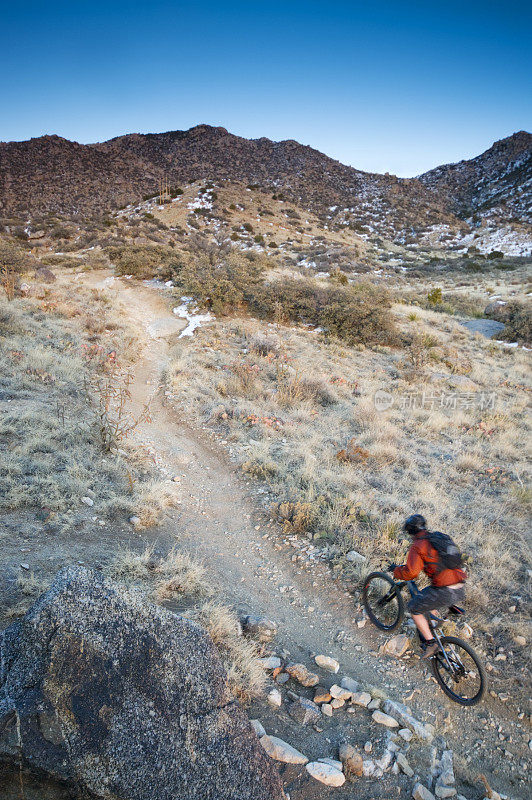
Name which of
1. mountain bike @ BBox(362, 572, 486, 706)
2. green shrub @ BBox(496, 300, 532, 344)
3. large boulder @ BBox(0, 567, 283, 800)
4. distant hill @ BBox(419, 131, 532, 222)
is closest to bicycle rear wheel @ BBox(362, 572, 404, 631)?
mountain bike @ BBox(362, 572, 486, 706)

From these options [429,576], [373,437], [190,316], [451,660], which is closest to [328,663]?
[451,660]

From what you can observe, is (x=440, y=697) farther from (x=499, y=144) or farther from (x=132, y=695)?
(x=499, y=144)

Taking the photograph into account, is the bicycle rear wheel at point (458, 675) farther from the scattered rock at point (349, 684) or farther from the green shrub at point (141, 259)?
the green shrub at point (141, 259)

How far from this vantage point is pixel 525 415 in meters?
10.1

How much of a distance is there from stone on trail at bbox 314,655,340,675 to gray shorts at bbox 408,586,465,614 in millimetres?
919

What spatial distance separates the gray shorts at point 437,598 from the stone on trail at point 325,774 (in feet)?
4.94

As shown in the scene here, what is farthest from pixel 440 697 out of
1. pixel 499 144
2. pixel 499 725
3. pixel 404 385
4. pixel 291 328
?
pixel 499 144

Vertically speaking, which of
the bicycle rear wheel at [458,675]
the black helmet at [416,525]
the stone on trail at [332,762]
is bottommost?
the bicycle rear wheel at [458,675]

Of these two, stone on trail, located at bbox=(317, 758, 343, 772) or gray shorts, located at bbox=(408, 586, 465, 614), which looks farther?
gray shorts, located at bbox=(408, 586, 465, 614)

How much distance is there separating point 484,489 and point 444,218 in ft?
173

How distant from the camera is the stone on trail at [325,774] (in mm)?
2580

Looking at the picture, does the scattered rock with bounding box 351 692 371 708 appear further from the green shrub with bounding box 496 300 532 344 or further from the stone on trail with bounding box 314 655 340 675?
the green shrub with bounding box 496 300 532 344

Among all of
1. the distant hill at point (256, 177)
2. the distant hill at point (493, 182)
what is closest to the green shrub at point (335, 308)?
the distant hill at point (256, 177)

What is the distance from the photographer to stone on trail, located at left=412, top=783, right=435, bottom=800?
8.55ft
